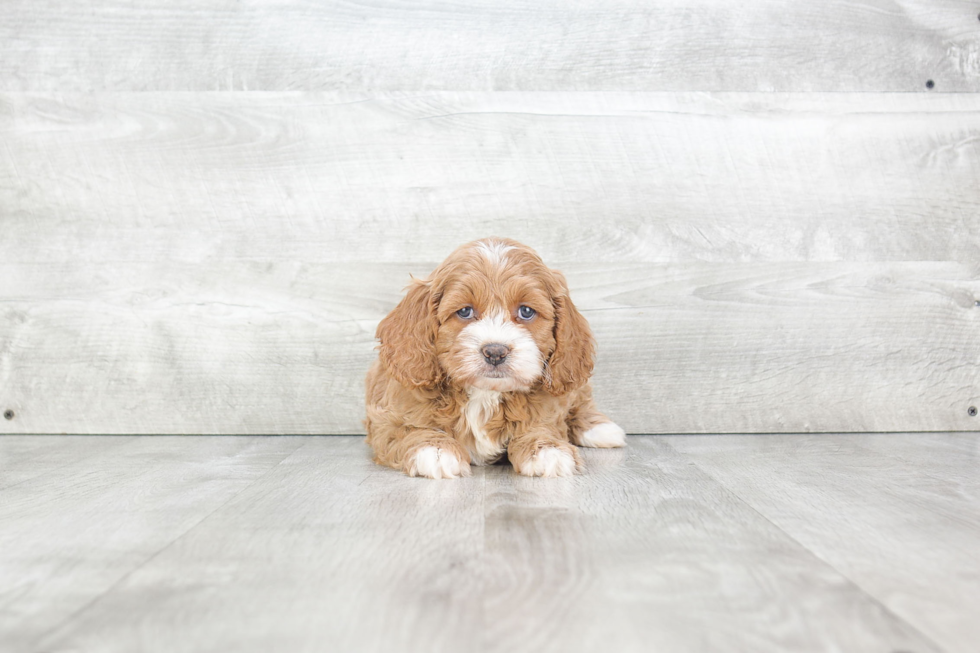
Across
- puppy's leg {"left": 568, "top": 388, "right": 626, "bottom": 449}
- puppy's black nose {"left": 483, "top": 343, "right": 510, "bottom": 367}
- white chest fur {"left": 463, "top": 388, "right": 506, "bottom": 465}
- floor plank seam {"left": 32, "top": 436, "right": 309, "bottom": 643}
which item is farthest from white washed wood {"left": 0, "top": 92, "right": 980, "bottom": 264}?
floor plank seam {"left": 32, "top": 436, "right": 309, "bottom": 643}

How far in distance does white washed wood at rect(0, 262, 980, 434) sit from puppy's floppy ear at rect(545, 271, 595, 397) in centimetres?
64

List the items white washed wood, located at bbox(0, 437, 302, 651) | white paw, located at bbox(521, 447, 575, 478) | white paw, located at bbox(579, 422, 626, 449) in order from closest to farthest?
1. white washed wood, located at bbox(0, 437, 302, 651)
2. white paw, located at bbox(521, 447, 575, 478)
3. white paw, located at bbox(579, 422, 626, 449)

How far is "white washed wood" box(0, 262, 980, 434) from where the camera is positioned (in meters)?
2.84

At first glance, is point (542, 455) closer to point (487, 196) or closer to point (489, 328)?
point (489, 328)

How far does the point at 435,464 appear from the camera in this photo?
2.04m

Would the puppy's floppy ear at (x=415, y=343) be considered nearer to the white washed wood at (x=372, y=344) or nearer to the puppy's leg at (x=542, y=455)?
the puppy's leg at (x=542, y=455)

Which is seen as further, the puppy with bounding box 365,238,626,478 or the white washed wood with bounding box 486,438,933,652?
the puppy with bounding box 365,238,626,478

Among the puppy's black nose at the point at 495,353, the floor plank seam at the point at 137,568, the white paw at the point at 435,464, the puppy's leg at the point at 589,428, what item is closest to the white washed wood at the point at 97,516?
the floor plank seam at the point at 137,568

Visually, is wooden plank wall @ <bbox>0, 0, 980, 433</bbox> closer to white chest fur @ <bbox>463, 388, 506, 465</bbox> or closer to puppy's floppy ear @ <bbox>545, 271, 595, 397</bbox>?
puppy's floppy ear @ <bbox>545, 271, 595, 397</bbox>

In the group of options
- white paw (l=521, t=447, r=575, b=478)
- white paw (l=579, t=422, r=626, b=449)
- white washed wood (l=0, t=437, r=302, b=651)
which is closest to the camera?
white washed wood (l=0, t=437, r=302, b=651)

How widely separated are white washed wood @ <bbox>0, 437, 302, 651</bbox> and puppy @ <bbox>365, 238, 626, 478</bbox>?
1.67ft

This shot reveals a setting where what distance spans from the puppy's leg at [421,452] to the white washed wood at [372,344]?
0.69 m

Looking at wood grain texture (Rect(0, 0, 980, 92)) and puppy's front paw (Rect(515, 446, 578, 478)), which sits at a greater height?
wood grain texture (Rect(0, 0, 980, 92))

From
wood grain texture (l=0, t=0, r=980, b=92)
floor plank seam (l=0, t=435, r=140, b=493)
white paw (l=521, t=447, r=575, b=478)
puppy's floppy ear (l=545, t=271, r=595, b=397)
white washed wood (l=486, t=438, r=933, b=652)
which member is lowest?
floor plank seam (l=0, t=435, r=140, b=493)
